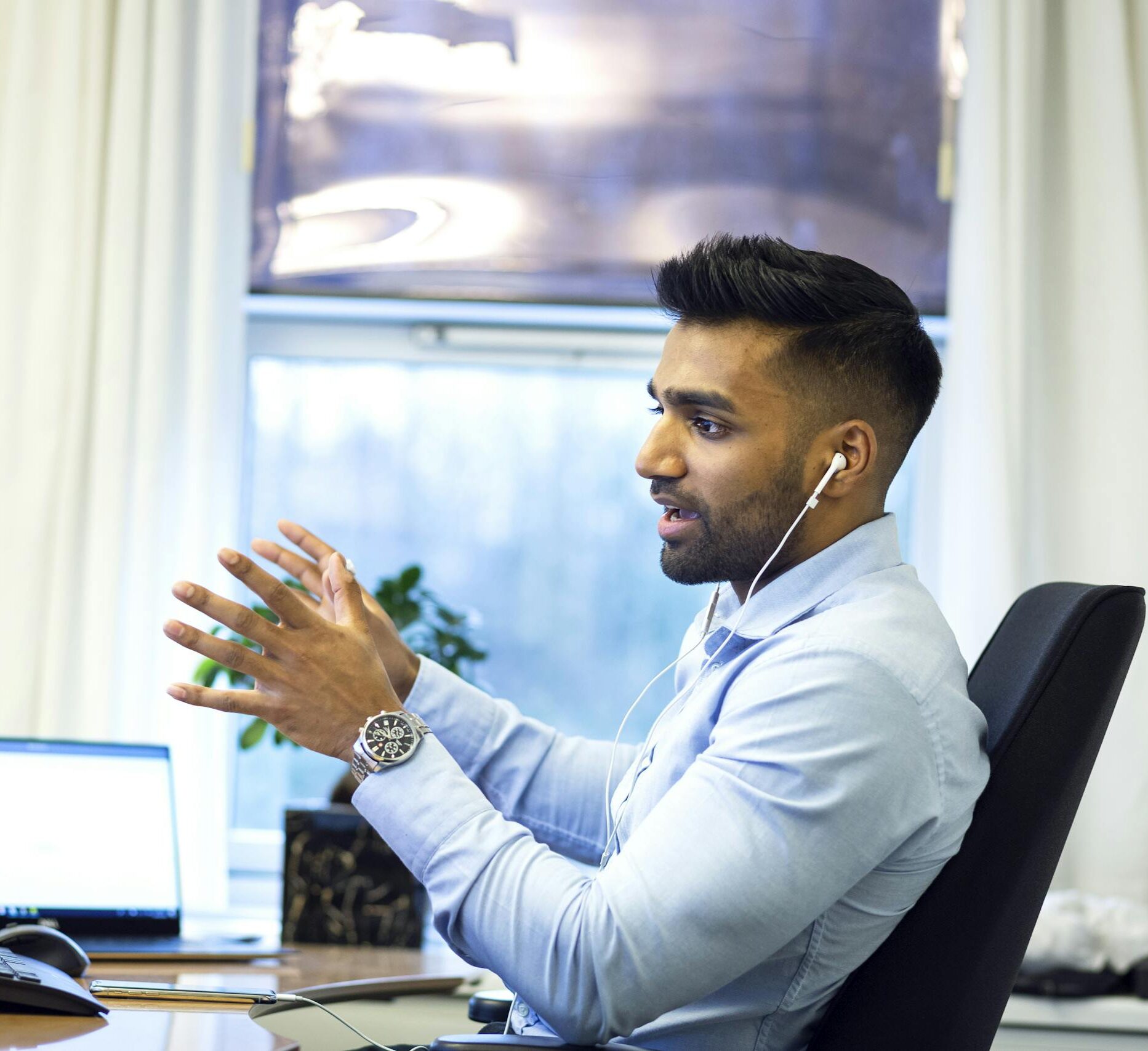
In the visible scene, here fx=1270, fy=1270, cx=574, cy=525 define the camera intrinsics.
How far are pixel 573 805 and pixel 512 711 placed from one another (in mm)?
136

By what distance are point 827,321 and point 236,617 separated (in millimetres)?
622

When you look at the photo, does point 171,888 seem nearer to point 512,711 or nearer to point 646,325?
point 512,711

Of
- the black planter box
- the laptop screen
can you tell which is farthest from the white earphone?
the laptop screen

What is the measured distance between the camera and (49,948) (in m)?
1.32

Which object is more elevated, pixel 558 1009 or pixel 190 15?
pixel 190 15

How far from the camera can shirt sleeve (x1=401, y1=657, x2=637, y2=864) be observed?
152cm

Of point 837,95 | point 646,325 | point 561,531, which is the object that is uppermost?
point 837,95

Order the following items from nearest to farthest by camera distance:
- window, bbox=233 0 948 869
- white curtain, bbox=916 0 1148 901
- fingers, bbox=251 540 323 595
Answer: fingers, bbox=251 540 323 595, white curtain, bbox=916 0 1148 901, window, bbox=233 0 948 869

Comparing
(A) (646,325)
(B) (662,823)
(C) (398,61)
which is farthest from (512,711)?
(C) (398,61)

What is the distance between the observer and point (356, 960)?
1765 millimetres

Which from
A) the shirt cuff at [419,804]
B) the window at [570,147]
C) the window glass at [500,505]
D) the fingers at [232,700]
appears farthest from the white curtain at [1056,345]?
the fingers at [232,700]

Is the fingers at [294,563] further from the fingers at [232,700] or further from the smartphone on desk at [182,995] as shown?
the smartphone on desk at [182,995]

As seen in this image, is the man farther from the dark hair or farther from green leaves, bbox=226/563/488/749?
green leaves, bbox=226/563/488/749

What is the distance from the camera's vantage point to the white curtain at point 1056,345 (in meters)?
2.23
